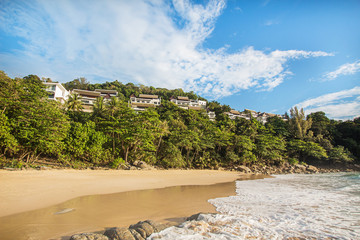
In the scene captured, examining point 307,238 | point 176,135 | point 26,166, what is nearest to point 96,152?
point 26,166

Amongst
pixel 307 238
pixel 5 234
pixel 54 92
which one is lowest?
pixel 307 238

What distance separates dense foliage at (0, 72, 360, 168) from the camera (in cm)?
1250

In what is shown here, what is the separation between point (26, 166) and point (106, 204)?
34.6 ft

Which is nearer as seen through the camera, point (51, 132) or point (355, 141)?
point (51, 132)

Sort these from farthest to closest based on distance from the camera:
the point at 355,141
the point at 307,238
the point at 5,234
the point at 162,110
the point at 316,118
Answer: the point at 316,118, the point at 162,110, the point at 355,141, the point at 307,238, the point at 5,234

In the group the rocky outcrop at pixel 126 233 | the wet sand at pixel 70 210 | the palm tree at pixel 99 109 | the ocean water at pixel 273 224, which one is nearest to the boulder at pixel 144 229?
the rocky outcrop at pixel 126 233

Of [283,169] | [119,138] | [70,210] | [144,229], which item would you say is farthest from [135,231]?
[283,169]

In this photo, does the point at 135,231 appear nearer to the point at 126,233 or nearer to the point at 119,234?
the point at 126,233

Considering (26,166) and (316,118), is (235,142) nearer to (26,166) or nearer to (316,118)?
(26,166)

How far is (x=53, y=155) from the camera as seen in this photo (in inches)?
619

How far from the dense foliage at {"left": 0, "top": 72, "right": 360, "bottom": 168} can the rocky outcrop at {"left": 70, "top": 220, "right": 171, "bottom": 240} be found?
13.0 meters

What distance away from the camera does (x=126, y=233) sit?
341 centimetres

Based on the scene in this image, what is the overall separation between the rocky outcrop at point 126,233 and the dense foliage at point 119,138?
13.0 m

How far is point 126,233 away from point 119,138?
1659 centimetres
